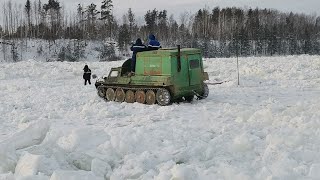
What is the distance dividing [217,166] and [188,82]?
8.68 m

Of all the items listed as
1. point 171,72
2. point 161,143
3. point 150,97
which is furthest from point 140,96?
point 161,143

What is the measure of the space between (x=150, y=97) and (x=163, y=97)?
2.17 feet

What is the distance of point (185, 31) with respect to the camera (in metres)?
104

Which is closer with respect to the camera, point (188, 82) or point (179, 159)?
point (179, 159)

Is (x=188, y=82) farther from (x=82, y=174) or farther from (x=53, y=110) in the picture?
(x=82, y=174)

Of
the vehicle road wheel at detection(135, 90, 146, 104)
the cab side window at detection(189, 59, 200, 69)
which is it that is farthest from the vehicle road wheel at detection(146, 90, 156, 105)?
the cab side window at detection(189, 59, 200, 69)

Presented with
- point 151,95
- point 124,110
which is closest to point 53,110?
point 124,110

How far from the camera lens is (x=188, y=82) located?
53.0 feet

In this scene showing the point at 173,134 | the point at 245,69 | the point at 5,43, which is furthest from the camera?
the point at 5,43

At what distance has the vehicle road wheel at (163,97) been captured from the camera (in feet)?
50.9

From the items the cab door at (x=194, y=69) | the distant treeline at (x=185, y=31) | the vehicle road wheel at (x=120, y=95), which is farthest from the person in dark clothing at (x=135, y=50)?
the distant treeline at (x=185, y=31)

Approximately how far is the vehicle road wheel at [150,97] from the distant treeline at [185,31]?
6244cm

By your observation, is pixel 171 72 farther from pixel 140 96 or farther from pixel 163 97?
pixel 140 96

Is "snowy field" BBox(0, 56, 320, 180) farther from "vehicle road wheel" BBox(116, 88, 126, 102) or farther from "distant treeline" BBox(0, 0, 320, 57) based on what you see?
A: "distant treeline" BBox(0, 0, 320, 57)
